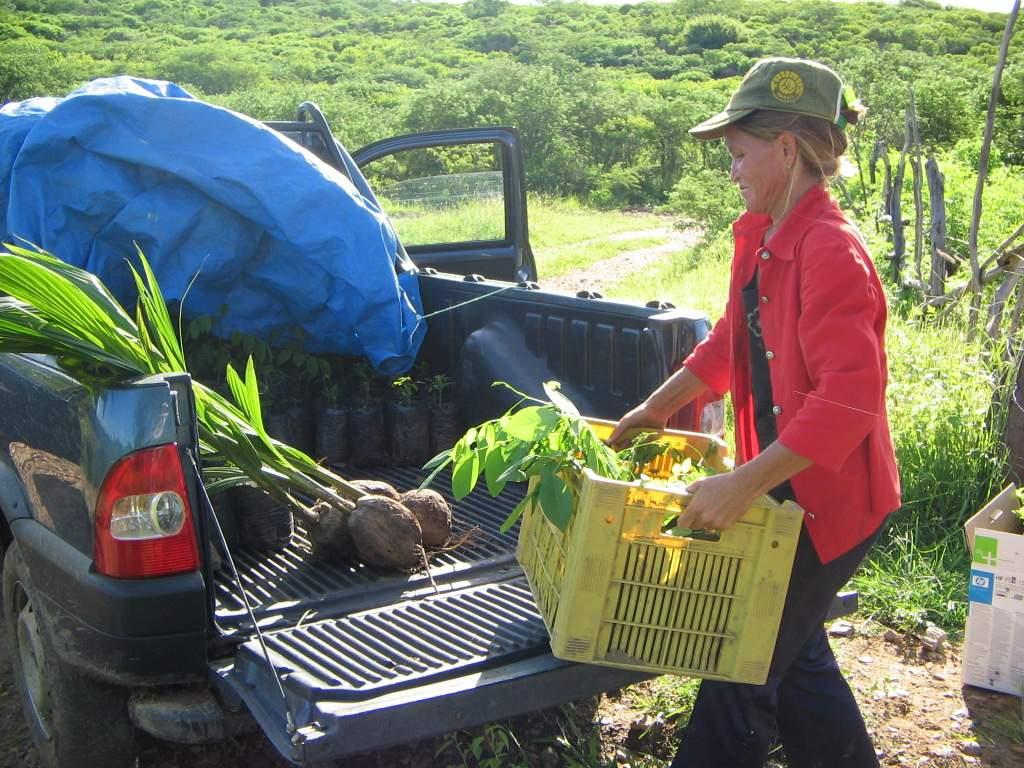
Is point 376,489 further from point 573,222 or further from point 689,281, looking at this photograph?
point 573,222

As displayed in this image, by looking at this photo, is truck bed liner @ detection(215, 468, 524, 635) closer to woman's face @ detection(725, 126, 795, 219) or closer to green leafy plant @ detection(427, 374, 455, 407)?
green leafy plant @ detection(427, 374, 455, 407)

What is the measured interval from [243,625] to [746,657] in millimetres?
1207

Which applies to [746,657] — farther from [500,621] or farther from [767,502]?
[500,621]

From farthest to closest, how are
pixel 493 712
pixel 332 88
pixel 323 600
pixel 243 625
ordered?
1. pixel 332 88
2. pixel 323 600
3. pixel 243 625
4. pixel 493 712

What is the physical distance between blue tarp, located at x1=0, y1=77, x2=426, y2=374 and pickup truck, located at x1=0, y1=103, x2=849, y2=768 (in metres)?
0.99

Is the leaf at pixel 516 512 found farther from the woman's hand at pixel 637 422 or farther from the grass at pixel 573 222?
the grass at pixel 573 222

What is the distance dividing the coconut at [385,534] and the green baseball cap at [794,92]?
4.69ft

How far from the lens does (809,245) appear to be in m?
2.26

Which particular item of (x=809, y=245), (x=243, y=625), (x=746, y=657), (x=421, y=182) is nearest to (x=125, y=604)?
(x=243, y=625)

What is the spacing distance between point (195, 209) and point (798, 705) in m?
2.57

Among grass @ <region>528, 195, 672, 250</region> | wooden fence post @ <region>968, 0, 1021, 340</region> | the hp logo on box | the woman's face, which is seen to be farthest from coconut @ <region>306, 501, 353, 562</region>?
grass @ <region>528, 195, 672, 250</region>

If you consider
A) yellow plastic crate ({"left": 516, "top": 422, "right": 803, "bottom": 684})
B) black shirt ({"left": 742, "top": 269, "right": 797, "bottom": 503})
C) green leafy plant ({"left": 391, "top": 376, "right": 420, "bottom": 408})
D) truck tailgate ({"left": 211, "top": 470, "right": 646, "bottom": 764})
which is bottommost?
truck tailgate ({"left": 211, "top": 470, "right": 646, "bottom": 764})

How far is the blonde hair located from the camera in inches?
92.0

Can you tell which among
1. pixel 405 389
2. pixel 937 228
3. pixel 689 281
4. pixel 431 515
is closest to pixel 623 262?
pixel 689 281
